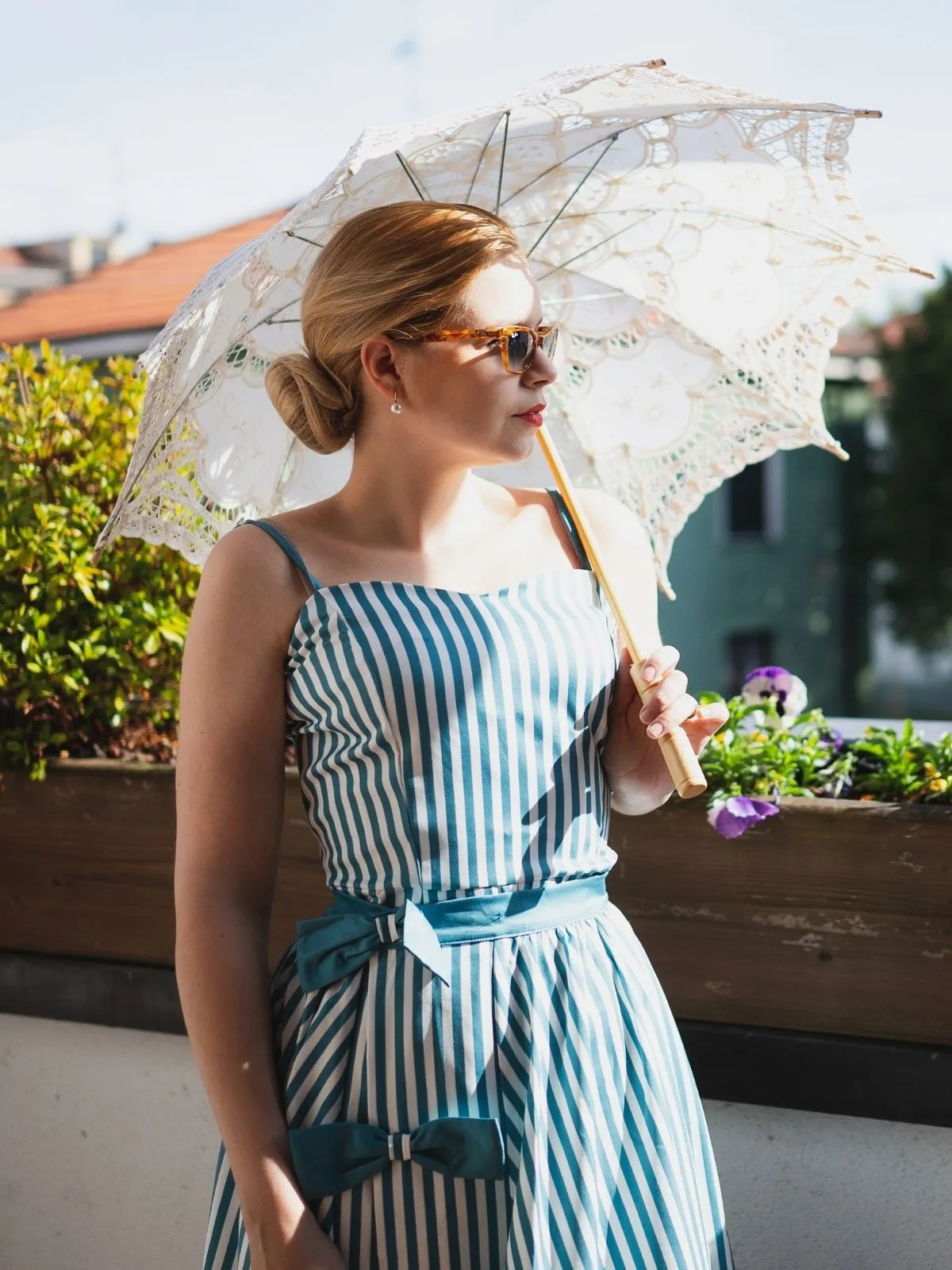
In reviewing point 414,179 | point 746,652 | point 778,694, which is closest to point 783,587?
point 746,652

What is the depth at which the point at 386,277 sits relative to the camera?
4.92 feet

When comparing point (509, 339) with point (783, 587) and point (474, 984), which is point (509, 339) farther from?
point (783, 587)

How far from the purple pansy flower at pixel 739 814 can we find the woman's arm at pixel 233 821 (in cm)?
77

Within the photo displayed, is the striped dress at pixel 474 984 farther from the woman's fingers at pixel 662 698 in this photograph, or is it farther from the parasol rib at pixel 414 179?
the parasol rib at pixel 414 179

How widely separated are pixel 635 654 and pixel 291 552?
0.41 m

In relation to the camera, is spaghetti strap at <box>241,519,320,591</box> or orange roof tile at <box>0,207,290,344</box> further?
orange roof tile at <box>0,207,290,344</box>

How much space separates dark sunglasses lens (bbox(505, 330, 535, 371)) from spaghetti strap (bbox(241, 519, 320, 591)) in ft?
1.04

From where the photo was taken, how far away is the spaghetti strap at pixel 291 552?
1497 mm

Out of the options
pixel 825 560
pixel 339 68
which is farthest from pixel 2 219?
pixel 825 560

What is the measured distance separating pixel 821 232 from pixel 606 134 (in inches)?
13.4

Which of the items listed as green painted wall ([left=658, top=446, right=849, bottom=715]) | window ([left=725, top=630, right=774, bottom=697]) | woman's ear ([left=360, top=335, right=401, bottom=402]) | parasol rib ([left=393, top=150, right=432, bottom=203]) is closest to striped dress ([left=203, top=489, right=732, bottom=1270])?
woman's ear ([left=360, top=335, right=401, bottom=402])

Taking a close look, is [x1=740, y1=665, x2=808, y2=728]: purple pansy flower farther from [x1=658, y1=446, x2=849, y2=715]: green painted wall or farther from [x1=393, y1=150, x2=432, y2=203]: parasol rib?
[x1=658, y1=446, x2=849, y2=715]: green painted wall

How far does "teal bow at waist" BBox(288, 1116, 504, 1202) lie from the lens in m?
1.37

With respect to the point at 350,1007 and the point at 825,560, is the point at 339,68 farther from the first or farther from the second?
the point at 350,1007
